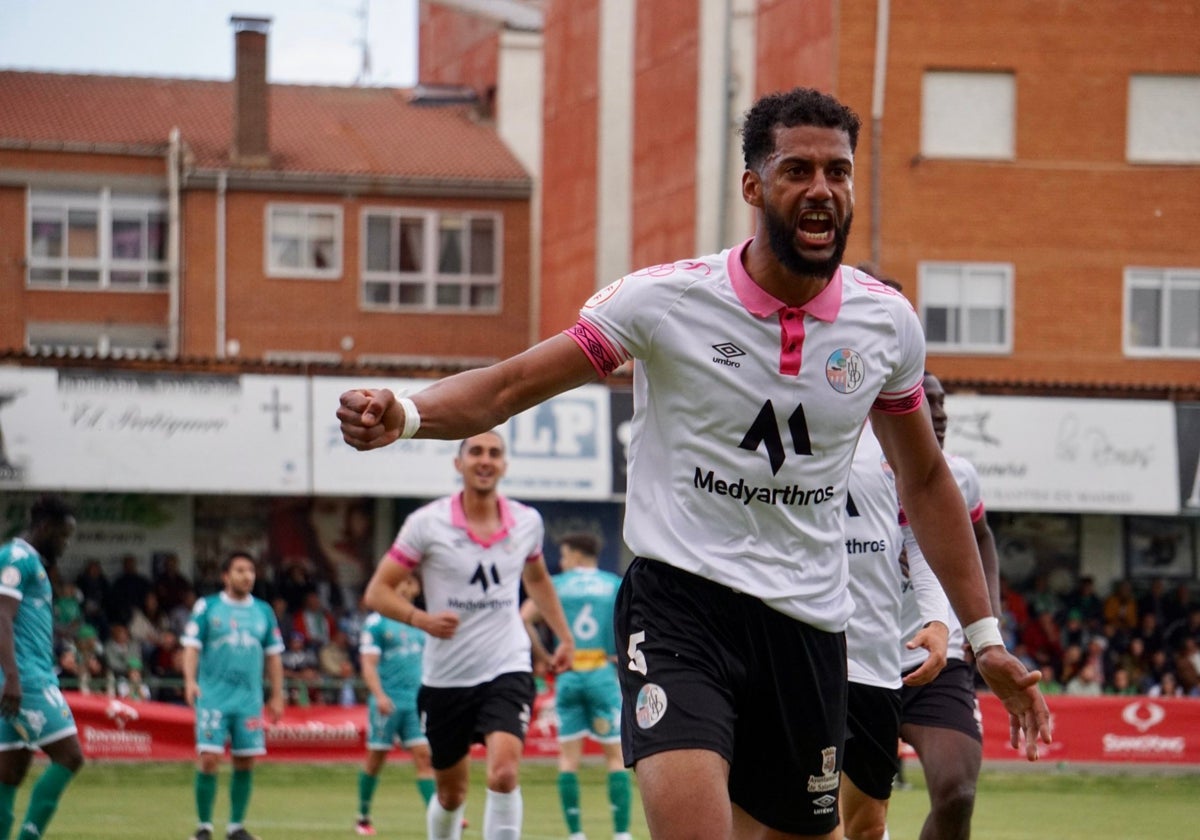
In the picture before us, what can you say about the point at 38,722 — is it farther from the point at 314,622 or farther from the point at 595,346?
the point at 314,622

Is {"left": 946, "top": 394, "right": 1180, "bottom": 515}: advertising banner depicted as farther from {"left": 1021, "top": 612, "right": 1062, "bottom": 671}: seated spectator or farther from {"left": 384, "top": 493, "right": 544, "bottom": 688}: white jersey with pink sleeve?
{"left": 384, "top": 493, "right": 544, "bottom": 688}: white jersey with pink sleeve

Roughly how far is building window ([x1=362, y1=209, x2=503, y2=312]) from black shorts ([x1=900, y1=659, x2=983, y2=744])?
130ft

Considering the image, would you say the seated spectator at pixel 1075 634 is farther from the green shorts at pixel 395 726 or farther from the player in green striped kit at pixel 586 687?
the green shorts at pixel 395 726

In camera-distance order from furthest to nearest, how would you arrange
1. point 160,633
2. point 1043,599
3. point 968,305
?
point 968,305 < point 1043,599 < point 160,633

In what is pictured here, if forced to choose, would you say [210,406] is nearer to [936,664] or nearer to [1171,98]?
[1171,98]

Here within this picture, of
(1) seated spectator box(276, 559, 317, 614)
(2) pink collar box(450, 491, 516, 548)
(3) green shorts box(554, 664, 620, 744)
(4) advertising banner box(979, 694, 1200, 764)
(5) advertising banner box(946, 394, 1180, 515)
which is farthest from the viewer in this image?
(5) advertising banner box(946, 394, 1180, 515)

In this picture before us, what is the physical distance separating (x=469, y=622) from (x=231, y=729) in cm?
489

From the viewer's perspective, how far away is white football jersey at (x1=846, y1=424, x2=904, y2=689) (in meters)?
8.12

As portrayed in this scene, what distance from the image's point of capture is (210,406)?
28.7 meters

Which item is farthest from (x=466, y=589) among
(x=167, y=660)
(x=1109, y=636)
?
(x=1109, y=636)

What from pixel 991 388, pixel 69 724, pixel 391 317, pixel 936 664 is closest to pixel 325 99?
pixel 391 317

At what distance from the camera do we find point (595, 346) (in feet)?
18.0

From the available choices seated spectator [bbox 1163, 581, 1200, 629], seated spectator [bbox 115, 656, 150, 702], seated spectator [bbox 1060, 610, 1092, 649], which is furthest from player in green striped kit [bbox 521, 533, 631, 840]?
seated spectator [bbox 1163, 581, 1200, 629]

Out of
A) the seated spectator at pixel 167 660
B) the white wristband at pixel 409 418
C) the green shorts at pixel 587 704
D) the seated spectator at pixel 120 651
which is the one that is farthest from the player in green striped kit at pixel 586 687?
the seated spectator at pixel 120 651
